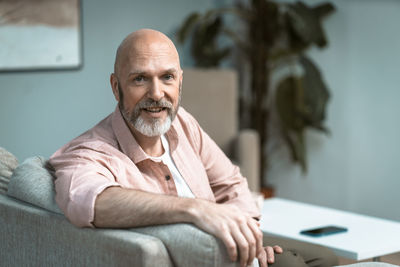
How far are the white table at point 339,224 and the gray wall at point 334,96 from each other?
1445 millimetres

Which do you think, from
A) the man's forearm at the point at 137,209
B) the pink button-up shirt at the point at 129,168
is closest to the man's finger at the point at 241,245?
the man's forearm at the point at 137,209

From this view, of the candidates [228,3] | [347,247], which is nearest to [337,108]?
[228,3]

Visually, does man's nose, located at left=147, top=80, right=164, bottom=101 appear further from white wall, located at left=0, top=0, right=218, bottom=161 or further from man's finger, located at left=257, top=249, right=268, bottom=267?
white wall, located at left=0, top=0, right=218, bottom=161

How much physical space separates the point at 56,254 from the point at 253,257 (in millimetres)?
496

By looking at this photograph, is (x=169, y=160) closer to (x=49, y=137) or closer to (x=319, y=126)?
(x=49, y=137)

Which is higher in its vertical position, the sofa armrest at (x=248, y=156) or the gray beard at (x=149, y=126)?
the gray beard at (x=149, y=126)

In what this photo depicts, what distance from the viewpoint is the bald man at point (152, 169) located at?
1461 mm

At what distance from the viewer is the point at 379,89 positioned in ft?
13.8

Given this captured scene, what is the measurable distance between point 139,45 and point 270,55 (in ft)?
9.01

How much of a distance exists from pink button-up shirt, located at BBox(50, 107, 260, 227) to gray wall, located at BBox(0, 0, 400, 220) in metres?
1.80

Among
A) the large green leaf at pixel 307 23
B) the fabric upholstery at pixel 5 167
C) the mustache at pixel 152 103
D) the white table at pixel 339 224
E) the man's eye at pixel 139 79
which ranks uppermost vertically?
the large green leaf at pixel 307 23

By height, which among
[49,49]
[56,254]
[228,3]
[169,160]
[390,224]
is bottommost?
[390,224]

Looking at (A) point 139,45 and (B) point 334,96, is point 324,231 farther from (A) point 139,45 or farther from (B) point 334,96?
(B) point 334,96

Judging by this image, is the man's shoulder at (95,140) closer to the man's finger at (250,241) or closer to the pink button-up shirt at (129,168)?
the pink button-up shirt at (129,168)
